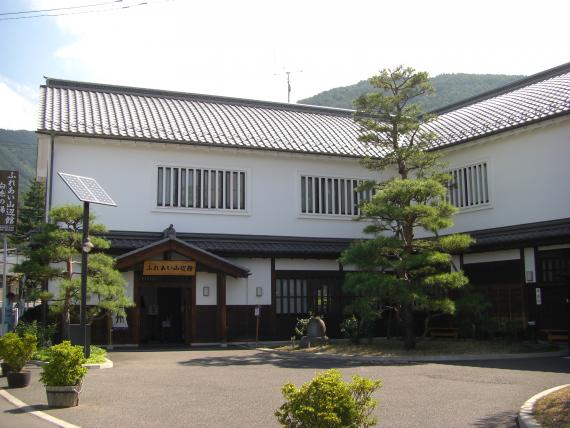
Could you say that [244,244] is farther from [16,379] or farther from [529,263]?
[16,379]

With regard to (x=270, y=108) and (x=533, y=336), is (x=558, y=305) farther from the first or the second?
(x=270, y=108)

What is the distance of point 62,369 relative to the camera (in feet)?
31.1

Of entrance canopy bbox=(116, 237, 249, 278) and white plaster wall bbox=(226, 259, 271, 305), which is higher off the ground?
entrance canopy bbox=(116, 237, 249, 278)

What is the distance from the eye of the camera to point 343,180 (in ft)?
82.2

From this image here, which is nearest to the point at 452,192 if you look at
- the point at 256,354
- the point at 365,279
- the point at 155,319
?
the point at 365,279

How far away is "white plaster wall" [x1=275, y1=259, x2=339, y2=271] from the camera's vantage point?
22.8m

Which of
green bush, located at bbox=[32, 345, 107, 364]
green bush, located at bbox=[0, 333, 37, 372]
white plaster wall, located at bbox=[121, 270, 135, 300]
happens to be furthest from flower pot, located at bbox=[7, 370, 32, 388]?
white plaster wall, located at bbox=[121, 270, 135, 300]

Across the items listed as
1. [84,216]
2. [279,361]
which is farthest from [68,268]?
[279,361]

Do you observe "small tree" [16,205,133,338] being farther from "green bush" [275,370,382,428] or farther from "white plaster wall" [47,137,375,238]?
"green bush" [275,370,382,428]

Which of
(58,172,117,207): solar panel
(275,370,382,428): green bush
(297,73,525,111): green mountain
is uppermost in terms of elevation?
(297,73,525,111): green mountain

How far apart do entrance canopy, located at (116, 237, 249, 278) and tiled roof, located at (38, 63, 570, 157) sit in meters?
4.09

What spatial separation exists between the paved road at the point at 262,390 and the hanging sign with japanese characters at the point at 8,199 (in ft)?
20.8

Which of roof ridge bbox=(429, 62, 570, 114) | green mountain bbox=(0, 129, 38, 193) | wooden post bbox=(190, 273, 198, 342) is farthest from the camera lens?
green mountain bbox=(0, 129, 38, 193)

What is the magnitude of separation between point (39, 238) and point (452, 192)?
50.1 feet
